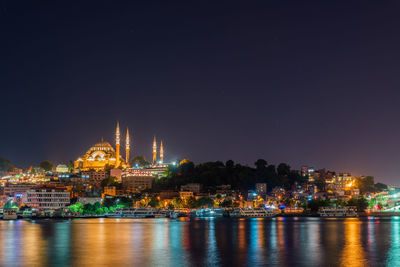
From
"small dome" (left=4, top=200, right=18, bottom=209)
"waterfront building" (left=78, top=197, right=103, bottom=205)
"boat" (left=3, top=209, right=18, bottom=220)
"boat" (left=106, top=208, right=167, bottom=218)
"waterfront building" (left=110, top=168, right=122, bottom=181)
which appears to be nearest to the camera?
"boat" (left=3, top=209, right=18, bottom=220)

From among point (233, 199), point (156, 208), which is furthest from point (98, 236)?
point (233, 199)

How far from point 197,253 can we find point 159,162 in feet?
375

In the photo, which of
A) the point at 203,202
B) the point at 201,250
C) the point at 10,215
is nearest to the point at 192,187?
the point at 203,202

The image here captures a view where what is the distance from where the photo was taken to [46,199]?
311ft

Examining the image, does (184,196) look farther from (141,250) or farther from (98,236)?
(141,250)

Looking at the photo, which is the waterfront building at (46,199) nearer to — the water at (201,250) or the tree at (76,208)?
the tree at (76,208)

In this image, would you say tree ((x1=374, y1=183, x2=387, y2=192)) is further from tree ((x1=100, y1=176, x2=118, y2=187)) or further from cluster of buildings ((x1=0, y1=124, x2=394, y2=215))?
tree ((x1=100, y1=176, x2=118, y2=187))

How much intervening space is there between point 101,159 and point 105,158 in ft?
3.72

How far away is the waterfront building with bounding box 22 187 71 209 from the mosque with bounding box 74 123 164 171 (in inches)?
1895

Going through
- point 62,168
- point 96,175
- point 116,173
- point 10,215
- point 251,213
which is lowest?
point 251,213

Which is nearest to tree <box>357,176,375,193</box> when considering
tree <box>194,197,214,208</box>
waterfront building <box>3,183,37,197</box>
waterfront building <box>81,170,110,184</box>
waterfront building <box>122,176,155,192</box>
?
tree <box>194,197,214,208</box>

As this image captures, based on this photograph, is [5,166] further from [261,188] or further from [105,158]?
[261,188]

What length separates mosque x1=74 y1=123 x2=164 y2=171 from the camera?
148 m

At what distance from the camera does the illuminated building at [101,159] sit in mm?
148250
